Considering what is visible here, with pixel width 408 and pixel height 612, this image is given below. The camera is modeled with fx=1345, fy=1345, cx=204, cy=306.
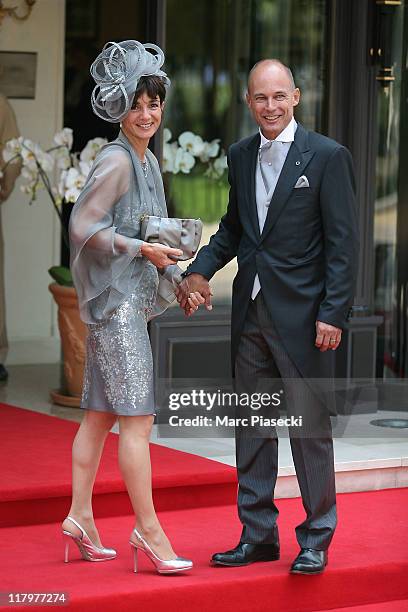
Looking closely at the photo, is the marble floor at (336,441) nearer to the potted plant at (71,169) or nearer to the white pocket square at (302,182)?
the potted plant at (71,169)

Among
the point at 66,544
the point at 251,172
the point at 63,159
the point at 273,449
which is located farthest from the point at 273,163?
the point at 63,159

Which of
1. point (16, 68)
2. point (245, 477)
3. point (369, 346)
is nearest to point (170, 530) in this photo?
point (245, 477)

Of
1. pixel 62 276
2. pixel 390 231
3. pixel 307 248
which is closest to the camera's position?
pixel 307 248

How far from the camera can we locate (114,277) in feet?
13.1

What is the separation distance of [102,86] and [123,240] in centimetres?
46

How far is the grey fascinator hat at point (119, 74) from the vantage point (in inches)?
155

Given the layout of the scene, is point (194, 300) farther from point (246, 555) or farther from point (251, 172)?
point (246, 555)

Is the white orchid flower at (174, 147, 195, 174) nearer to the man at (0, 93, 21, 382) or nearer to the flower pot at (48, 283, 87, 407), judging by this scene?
the flower pot at (48, 283, 87, 407)

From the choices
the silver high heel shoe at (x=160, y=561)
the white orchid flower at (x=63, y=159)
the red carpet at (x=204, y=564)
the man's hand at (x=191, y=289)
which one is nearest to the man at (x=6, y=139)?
the white orchid flower at (x=63, y=159)

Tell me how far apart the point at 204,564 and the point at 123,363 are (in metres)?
0.71

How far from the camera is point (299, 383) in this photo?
405cm

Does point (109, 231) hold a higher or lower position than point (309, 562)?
higher

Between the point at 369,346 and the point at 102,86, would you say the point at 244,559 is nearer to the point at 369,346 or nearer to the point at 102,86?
the point at 102,86

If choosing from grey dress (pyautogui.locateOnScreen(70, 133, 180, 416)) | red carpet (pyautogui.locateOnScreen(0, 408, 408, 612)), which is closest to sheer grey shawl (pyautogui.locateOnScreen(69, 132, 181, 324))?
grey dress (pyautogui.locateOnScreen(70, 133, 180, 416))
